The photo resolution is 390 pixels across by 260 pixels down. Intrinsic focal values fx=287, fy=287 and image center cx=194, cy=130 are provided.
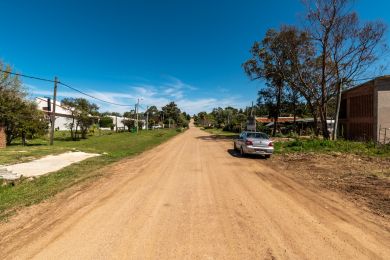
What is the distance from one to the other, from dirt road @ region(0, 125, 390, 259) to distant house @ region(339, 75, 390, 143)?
21.0 m

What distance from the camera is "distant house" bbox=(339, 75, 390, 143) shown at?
89.4 feet

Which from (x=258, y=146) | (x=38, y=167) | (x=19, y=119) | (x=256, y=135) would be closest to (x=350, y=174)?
(x=258, y=146)

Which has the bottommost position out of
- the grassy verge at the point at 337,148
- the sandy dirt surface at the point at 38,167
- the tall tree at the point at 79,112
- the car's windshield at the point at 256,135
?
the sandy dirt surface at the point at 38,167

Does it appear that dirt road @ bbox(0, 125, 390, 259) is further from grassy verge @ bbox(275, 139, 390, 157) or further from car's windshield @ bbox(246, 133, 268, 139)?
grassy verge @ bbox(275, 139, 390, 157)

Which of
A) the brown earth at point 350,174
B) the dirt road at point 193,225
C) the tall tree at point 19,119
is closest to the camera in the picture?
the dirt road at point 193,225

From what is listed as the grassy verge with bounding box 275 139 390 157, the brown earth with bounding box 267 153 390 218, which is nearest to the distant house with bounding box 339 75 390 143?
the grassy verge with bounding box 275 139 390 157

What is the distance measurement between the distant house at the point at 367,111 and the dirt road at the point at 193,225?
21.0 m

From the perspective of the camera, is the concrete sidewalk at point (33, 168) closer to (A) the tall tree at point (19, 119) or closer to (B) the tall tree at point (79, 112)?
(A) the tall tree at point (19, 119)

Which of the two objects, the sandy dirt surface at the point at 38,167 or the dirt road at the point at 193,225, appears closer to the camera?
the dirt road at the point at 193,225

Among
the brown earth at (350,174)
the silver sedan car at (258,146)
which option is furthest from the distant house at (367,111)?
the silver sedan car at (258,146)

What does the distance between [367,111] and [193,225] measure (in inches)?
1196

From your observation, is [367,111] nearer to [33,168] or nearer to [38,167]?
[38,167]

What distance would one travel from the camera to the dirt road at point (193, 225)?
4469mm

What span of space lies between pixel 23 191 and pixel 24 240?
446cm
